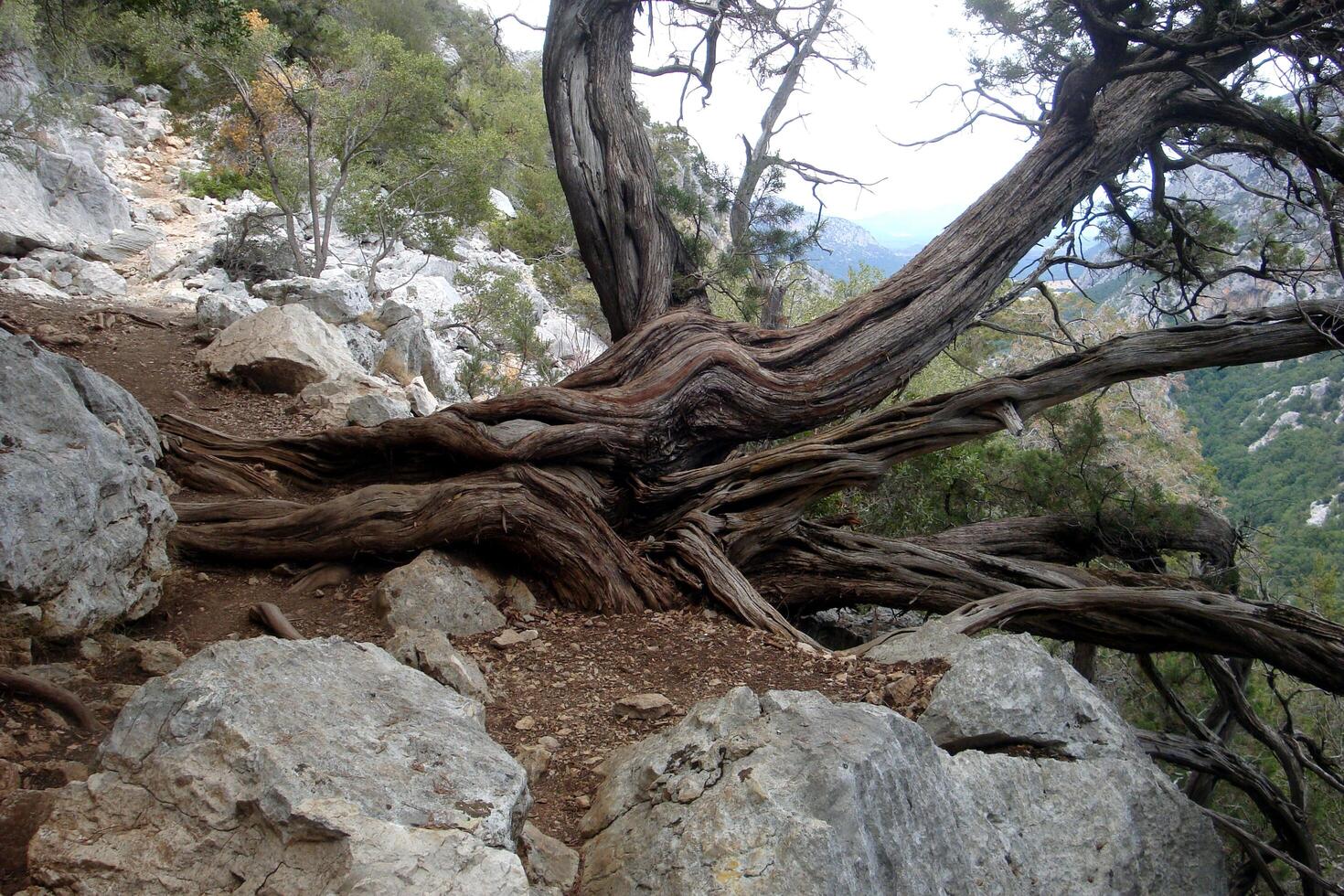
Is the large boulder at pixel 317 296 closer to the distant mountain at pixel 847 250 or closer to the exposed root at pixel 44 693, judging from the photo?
the distant mountain at pixel 847 250

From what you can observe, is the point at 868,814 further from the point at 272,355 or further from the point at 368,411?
the point at 272,355

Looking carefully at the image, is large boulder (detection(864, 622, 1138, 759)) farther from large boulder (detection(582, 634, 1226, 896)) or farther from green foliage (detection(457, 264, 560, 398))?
green foliage (detection(457, 264, 560, 398))

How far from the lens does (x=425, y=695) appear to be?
2.58 meters

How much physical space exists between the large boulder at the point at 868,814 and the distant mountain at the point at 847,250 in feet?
12.1

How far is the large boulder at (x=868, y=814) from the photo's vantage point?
7.50ft

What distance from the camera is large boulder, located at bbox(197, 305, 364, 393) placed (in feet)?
22.2

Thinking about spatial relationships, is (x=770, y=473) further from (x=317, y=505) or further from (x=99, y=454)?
(x=99, y=454)

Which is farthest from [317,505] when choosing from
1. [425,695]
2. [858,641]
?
[858,641]

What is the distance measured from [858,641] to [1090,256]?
4553mm

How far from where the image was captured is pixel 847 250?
37.6ft

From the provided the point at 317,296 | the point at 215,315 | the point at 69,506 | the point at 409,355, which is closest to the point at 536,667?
the point at 69,506

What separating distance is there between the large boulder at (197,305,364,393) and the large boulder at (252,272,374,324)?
2804 mm

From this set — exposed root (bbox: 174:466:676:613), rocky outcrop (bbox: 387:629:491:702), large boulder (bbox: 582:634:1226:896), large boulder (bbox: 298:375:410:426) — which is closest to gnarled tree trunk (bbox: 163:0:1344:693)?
exposed root (bbox: 174:466:676:613)

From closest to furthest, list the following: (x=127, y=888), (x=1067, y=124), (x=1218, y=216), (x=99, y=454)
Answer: (x=127, y=888)
(x=99, y=454)
(x=1067, y=124)
(x=1218, y=216)
